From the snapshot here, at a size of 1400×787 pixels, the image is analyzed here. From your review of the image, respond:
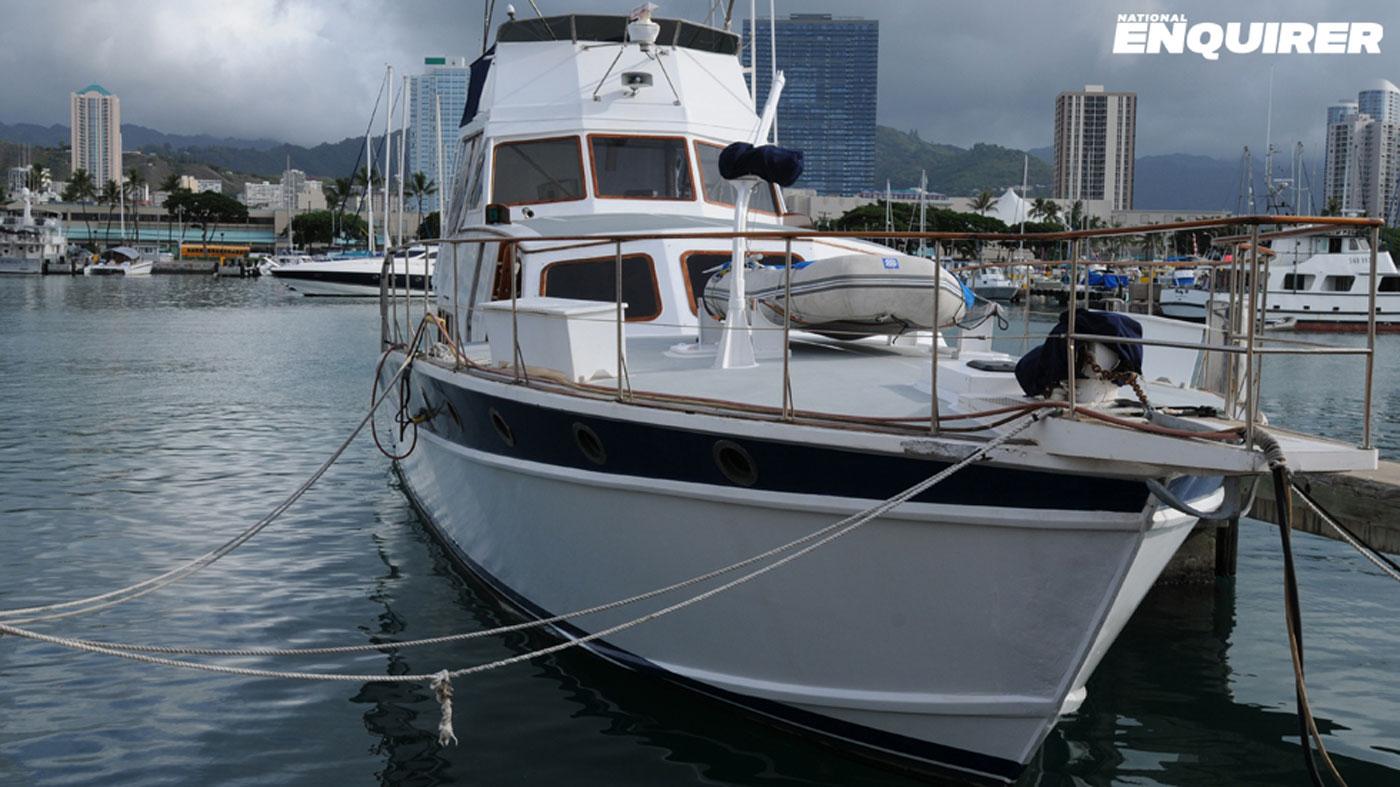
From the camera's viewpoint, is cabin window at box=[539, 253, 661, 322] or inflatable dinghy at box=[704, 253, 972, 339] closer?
inflatable dinghy at box=[704, 253, 972, 339]

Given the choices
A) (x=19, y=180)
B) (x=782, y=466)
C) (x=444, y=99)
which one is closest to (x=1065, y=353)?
(x=782, y=466)

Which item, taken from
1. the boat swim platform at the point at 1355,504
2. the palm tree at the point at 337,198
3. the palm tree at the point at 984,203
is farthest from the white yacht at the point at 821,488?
the palm tree at the point at 984,203

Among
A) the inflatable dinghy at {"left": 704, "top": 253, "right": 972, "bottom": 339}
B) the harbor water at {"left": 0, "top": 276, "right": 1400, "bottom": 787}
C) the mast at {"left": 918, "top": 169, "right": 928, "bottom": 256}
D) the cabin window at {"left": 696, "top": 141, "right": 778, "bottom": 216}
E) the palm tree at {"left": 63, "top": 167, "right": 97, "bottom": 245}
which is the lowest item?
the harbor water at {"left": 0, "top": 276, "right": 1400, "bottom": 787}

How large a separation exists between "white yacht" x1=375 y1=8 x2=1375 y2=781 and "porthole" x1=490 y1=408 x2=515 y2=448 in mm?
22

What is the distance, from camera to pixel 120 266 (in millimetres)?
103562

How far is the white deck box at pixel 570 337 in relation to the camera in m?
7.38

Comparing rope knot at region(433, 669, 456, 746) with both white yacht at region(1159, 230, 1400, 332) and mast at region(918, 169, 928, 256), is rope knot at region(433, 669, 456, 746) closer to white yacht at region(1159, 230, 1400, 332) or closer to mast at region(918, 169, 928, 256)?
mast at region(918, 169, 928, 256)

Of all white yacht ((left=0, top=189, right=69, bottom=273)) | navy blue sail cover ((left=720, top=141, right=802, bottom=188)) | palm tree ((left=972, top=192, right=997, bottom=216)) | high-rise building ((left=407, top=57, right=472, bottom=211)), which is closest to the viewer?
navy blue sail cover ((left=720, top=141, right=802, bottom=188))

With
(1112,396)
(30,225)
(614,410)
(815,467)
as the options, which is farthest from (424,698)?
(30,225)

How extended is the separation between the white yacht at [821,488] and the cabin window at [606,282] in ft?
0.06

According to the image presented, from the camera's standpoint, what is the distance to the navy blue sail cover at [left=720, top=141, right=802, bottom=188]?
7.49 m

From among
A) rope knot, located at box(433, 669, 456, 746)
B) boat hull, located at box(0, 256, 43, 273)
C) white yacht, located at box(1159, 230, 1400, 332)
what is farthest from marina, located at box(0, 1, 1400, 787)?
boat hull, located at box(0, 256, 43, 273)

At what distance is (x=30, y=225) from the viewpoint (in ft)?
378

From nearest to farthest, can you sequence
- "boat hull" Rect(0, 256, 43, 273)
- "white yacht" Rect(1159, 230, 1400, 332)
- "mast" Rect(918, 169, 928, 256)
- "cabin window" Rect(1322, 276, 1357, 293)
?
"mast" Rect(918, 169, 928, 256)
"white yacht" Rect(1159, 230, 1400, 332)
"cabin window" Rect(1322, 276, 1357, 293)
"boat hull" Rect(0, 256, 43, 273)
